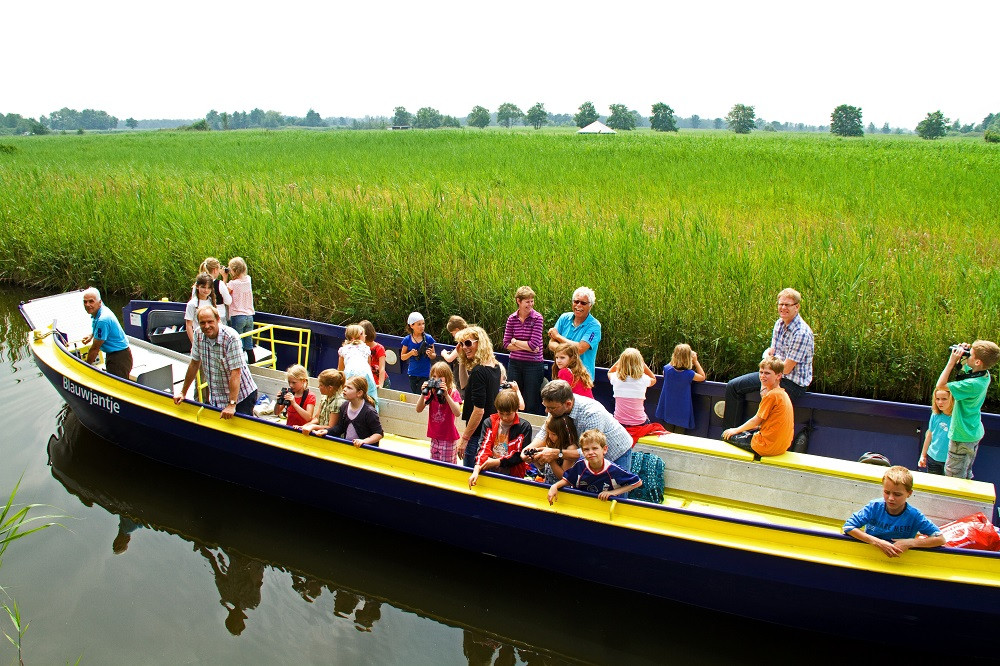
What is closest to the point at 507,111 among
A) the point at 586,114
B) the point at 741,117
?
the point at 586,114

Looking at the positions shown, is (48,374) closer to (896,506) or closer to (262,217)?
(262,217)

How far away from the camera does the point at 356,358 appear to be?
6879 millimetres

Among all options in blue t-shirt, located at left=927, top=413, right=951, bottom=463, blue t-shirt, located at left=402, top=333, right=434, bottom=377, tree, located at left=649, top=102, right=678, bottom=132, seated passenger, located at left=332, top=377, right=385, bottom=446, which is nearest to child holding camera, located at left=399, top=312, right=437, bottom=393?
blue t-shirt, located at left=402, top=333, right=434, bottom=377

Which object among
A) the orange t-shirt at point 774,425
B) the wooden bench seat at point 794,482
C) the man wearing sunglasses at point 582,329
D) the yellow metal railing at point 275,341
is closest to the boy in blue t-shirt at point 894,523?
the wooden bench seat at point 794,482

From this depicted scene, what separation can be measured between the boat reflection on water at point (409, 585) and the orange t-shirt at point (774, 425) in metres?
1.35

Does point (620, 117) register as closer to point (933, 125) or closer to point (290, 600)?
point (933, 125)

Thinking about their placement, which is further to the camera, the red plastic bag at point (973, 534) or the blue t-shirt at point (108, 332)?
the blue t-shirt at point (108, 332)

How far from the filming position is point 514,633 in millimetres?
5598

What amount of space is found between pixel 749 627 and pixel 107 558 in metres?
5.21

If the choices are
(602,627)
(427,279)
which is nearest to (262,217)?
(427,279)

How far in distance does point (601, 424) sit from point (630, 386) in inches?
43.4

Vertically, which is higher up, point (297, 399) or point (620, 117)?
point (620, 117)

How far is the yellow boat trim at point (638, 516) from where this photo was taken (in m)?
4.75

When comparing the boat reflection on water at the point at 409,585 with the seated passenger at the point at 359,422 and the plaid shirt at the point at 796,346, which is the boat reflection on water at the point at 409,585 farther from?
the plaid shirt at the point at 796,346
